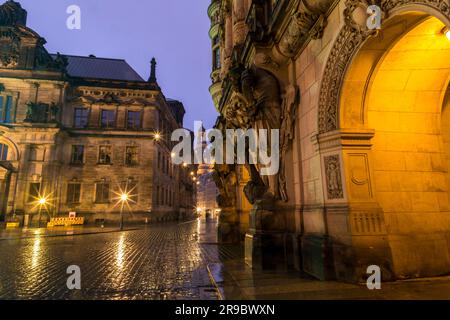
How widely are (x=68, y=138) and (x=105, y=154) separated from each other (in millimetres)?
4702

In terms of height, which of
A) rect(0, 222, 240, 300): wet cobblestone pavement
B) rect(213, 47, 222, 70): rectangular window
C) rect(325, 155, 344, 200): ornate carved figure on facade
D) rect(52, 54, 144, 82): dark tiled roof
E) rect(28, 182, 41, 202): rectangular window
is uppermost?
rect(52, 54, 144, 82): dark tiled roof

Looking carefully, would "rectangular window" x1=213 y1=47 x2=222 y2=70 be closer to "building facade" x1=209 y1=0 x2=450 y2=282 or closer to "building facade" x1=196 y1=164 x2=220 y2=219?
"building facade" x1=209 y1=0 x2=450 y2=282

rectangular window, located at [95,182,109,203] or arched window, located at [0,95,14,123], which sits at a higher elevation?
arched window, located at [0,95,14,123]

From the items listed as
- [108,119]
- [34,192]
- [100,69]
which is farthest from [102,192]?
[100,69]

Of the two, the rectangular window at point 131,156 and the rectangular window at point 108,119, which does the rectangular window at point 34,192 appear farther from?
→ the rectangular window at point 108,119

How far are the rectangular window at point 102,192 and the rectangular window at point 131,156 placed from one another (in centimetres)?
368

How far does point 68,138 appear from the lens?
105 ft

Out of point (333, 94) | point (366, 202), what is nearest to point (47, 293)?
point (366, 202)

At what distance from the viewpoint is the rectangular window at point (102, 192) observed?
1212 inches

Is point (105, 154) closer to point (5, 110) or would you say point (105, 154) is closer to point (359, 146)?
point (5, 110)

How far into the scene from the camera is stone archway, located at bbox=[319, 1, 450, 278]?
4598mm

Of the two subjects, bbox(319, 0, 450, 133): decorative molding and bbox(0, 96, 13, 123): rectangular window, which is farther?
bbox(0, 96, 13, 123): rectangular window

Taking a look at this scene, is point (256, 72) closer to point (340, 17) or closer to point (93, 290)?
point (340, 17)

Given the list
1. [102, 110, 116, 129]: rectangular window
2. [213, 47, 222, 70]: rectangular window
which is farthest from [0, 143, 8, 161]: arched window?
[213, 47, 222, 70]: rectangular window
